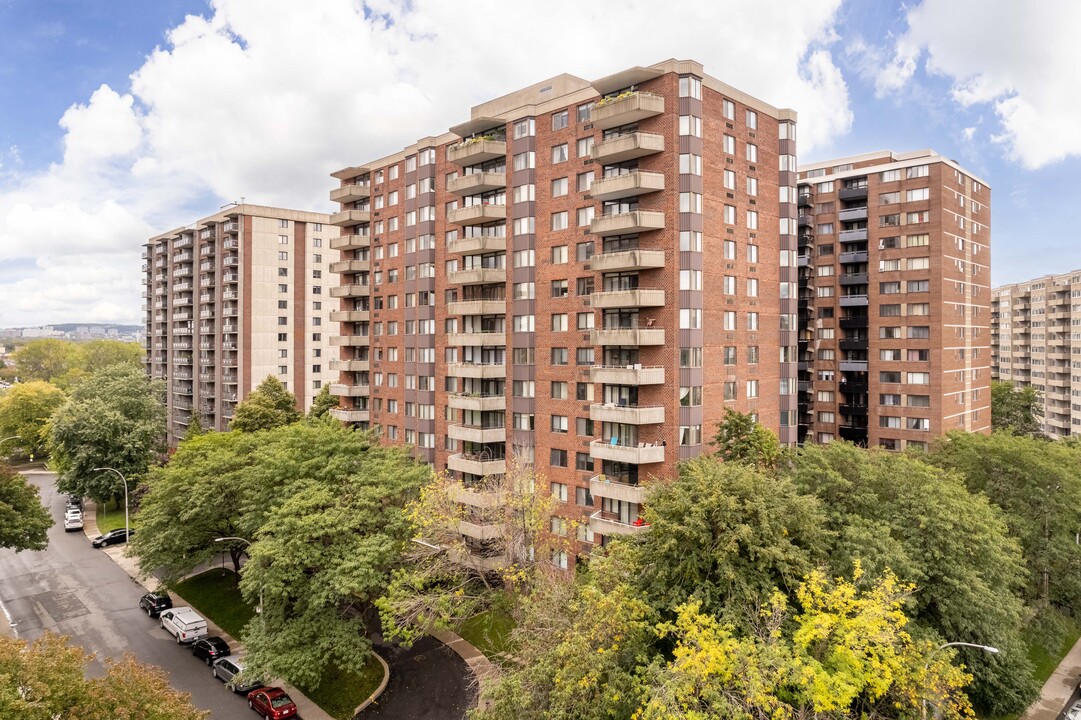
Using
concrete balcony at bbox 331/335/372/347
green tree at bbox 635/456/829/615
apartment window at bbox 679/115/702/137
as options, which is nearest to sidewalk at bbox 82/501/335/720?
green tree at bbox 635/456/829/615

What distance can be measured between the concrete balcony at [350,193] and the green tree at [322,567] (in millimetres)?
38201

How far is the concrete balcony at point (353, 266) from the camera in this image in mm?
67375

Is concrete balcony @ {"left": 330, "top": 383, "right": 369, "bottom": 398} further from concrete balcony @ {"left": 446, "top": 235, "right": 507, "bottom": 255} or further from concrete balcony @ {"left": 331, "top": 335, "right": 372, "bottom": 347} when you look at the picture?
concrete balcony @ {"left": 446, "top": 235, "right": 507, "bottom": 255}

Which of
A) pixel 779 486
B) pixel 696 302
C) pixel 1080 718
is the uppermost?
pixel 696 302

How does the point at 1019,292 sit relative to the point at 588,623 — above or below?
above

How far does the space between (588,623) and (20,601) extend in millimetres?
46424

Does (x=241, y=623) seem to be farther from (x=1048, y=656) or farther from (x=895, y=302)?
(x=895, y=302)

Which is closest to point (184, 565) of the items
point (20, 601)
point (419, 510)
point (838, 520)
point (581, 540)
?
point (20, 601)

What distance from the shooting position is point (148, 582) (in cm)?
4962

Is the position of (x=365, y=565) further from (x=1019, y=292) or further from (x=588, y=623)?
(x=1019, y=292)

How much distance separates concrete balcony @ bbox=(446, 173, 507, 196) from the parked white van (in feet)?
122

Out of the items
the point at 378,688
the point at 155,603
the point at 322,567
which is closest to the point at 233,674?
the point at 378,688

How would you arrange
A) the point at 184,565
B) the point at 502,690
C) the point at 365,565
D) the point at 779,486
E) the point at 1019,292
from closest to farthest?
the point at 502,690
the point at 779,486
the point at 365,565
the point at 184,565
the point at 1019,292

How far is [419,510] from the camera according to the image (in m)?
35.1
